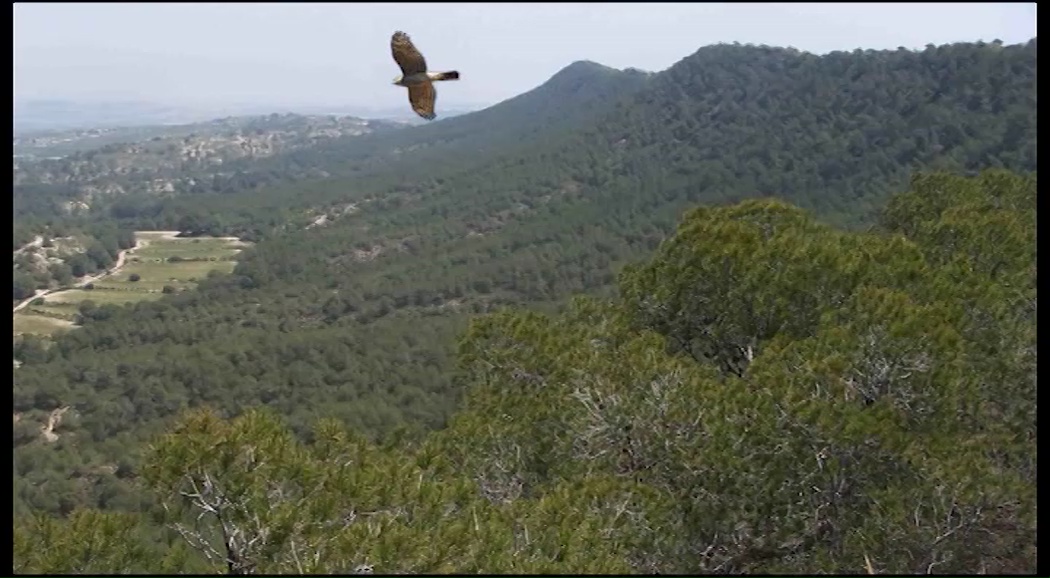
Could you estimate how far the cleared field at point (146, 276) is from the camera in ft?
135

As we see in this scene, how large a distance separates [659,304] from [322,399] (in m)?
20.8

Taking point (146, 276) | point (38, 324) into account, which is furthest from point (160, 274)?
point (38, 324)

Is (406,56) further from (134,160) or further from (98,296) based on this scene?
(134,160)

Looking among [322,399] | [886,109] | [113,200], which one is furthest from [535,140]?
[322,399]

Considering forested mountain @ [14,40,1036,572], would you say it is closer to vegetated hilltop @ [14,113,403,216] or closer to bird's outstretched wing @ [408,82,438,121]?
bird's outstretched wing @ [408,82,438,121]

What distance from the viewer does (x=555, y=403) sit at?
7.38 m

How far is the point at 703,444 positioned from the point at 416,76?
4604 millimetres

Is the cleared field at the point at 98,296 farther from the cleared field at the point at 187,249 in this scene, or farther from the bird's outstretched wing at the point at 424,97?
the bird's outstretched wing at the point at 424,97

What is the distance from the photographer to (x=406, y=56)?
2873 mm

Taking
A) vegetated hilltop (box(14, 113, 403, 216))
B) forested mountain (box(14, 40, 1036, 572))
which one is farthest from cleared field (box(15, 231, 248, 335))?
vegetated hilltop (box(14, 113, 403, 216))

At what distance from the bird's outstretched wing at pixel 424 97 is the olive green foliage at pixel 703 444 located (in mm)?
2107

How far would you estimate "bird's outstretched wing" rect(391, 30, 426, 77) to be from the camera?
2.85 metres

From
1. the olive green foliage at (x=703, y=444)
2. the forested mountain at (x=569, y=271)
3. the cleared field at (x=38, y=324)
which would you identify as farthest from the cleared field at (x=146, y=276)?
the olive green foliage at (x=703, y=444)

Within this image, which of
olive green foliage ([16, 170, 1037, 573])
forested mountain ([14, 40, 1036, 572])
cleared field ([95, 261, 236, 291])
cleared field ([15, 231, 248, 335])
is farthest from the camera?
cleared field ([95, 261, 236, 291])
